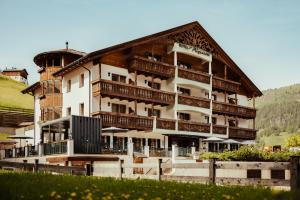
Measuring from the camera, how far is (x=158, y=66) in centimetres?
3716

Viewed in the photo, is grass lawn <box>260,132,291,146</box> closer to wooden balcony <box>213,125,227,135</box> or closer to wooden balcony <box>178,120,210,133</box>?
wooden balcony <box>213,125,227,135</box>

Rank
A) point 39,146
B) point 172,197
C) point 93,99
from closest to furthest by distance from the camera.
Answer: point 172,197 < point 39,146 < point 93,99

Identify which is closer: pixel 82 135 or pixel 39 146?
pixel 82 135

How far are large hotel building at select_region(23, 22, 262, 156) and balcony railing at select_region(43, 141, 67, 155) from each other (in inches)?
35.3

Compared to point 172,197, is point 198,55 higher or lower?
higher

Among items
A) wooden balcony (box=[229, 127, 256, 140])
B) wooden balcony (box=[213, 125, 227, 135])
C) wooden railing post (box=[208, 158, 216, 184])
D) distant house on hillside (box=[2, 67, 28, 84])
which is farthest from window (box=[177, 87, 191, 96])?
distant house on hillside (box=[2, 67, 28, 84])

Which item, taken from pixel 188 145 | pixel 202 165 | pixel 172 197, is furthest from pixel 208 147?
pixel 172 197

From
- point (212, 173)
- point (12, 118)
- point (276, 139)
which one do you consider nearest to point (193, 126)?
point (212, 173)

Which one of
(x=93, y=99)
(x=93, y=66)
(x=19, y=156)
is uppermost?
(x=93, y=66)

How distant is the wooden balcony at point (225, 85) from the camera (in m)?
43.1

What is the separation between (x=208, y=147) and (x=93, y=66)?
15486 mm

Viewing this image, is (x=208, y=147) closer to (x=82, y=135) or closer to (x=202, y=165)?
(x=82, y=135)

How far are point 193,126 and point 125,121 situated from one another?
8.30 meters

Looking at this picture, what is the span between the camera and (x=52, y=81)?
39781mm
